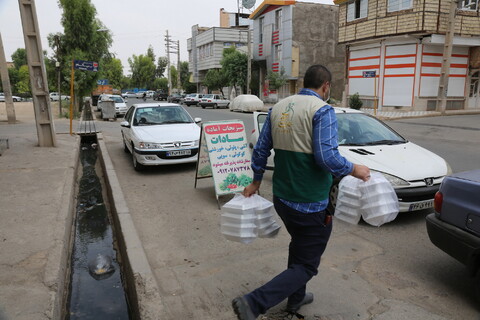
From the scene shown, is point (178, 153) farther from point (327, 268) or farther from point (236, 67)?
point (236, 67)

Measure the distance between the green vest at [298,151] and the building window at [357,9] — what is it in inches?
1047

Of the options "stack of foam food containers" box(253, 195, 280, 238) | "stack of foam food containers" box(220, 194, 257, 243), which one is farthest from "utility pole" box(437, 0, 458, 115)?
"stack of foam food containers" box(220, 194, 257, 243)

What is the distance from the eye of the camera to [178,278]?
151 inches

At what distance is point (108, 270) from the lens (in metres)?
4.50

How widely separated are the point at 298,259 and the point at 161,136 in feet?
20.3

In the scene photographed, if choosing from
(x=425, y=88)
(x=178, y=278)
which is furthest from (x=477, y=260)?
(x=425, y=88)

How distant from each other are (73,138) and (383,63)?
66.4 ft

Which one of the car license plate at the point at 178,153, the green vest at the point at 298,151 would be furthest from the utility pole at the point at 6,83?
the green vest at the point at 298,151

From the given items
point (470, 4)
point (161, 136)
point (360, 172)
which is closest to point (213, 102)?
point (470, 4)

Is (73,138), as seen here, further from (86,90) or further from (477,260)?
(86,90)

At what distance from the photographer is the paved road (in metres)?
3.31

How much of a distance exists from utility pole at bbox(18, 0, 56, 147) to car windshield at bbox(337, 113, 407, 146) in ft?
28.5

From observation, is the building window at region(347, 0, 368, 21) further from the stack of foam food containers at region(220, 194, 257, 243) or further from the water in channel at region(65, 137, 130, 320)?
the stack of foam food containers at region(220, 194, 257, 243)

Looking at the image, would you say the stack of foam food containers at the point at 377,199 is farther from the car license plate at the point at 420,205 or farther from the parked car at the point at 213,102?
the parked car at the point at 213,102
